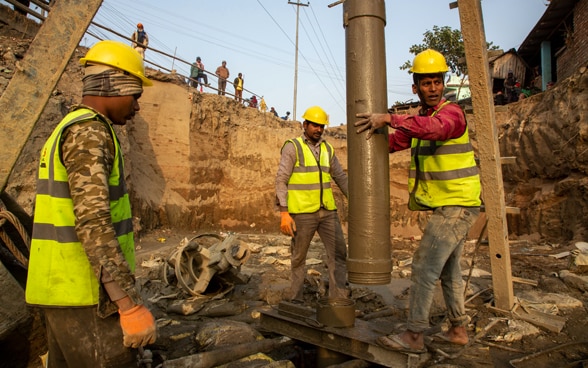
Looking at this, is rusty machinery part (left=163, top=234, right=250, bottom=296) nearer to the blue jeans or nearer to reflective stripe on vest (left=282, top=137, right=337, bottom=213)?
reflective stripe on vest (left=282, top=137, right=337, bottom=213)

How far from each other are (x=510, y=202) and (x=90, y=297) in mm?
11276

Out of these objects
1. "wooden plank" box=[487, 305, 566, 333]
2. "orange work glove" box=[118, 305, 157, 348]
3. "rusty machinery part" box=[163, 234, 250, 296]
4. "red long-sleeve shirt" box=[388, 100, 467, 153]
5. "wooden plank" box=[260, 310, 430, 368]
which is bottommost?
"wooden plank" box=[487, 305, 566, 333]

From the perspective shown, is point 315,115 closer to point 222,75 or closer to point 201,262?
point 201,262

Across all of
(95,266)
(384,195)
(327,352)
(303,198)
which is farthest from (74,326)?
(303,198)

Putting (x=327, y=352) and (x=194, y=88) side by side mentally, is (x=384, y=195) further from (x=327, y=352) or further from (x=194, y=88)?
(x=194, y=88)

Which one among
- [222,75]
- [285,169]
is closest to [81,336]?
[285,169]

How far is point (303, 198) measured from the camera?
4.25 metres

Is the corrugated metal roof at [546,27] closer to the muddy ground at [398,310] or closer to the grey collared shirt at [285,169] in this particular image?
the muddy ground at [398,310]

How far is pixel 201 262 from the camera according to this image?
5.03 metres

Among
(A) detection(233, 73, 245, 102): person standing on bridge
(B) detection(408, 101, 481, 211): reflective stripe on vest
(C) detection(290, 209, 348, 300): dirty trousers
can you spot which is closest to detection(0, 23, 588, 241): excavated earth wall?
(A) detection(233, 73, 245, 102): person standing on bridge

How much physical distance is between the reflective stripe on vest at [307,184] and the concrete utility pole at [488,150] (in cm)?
170

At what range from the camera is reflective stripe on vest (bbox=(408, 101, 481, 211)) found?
303cm

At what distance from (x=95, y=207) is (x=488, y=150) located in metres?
3.89

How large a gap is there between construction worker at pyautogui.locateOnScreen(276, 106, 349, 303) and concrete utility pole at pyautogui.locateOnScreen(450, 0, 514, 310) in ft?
5.41
